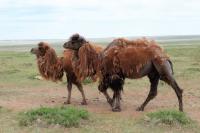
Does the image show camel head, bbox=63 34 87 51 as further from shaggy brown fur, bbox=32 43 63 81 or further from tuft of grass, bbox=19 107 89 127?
tuft of grass, bbox=19 107 89 127

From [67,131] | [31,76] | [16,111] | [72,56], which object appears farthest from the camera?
[31,76]

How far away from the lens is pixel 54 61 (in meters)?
14.1

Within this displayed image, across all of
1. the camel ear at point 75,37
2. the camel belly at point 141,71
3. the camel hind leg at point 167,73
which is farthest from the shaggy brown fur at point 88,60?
the camel hind leg at point 167,73

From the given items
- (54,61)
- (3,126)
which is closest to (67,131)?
(3,126)

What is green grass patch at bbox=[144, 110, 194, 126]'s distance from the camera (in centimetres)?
1083

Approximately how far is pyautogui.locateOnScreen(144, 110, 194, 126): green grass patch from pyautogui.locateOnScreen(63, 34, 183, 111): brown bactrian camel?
1301 millimetres

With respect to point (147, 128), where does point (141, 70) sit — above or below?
above

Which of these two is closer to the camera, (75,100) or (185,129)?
(185,129)

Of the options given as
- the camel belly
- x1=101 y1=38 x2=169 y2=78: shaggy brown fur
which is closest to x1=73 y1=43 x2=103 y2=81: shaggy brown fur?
x1=101 y1=38 x2=169 y2=78: shaggy brown fur

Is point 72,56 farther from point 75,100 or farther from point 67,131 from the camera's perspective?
point 67,131

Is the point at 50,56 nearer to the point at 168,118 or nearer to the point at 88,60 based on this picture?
the point at 88,60

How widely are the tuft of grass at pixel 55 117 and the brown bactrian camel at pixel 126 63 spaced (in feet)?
5.99

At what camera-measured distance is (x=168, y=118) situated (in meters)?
10.8

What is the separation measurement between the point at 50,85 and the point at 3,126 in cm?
791
